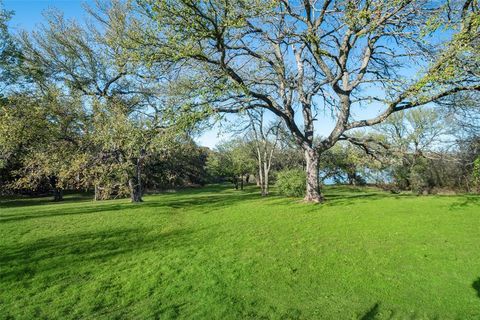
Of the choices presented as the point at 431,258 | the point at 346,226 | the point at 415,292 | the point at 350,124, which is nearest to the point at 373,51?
the point at 350,124

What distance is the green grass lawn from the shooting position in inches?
240

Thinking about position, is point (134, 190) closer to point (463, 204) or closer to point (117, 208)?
point (117, 208)

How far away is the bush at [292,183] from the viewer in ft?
74.8

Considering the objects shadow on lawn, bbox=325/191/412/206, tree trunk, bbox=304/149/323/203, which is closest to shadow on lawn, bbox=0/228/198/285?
tree trunk, bbox=304/149/323/203

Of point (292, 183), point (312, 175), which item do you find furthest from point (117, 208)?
point (312, 175)

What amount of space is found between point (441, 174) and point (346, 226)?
26.5m

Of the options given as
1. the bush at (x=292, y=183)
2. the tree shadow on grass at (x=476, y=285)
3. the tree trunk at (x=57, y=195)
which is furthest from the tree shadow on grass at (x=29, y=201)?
the tree shadow on grass at (x=476, y=285)

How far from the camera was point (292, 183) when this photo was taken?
75.4 feet

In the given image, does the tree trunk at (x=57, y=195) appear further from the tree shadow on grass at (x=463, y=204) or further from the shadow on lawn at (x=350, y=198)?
the tree shadow on grass at (x=463, y=204)

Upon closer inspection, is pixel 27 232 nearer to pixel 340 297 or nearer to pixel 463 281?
pixel 340 297

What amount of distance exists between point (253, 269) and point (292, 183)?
15.3 meters

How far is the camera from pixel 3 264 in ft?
28.8

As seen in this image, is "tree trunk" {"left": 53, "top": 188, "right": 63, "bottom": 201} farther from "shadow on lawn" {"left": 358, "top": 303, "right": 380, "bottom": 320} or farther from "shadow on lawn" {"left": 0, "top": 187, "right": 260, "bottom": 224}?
"shadow on lawn" {"left": 358, "top": 303, "right": 380, "bottom": 320}

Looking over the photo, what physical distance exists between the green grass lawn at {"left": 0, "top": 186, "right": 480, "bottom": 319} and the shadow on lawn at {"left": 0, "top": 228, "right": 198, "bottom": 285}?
37 millimetres
